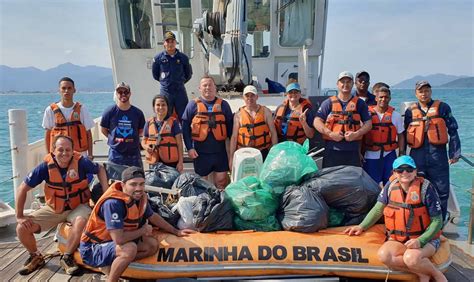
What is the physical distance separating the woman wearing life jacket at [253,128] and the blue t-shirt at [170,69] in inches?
53.9

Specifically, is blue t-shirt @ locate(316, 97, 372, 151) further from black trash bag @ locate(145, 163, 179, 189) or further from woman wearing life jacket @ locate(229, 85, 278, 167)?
black trash bag @ locate(145, 163, 179, 189)

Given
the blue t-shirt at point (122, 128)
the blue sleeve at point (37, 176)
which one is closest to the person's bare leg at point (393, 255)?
the blue t-shirt at point (122, 128)

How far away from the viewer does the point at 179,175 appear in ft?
14.3

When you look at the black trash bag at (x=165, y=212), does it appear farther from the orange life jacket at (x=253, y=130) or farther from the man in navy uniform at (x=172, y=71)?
the man in navy uniform at (x=172, y=71)

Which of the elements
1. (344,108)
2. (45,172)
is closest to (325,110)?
(344,108)

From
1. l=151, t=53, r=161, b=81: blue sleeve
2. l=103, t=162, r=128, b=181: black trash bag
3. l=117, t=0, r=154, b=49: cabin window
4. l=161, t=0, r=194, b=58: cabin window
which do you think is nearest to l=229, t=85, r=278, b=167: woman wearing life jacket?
l=103, t=162, r=128, b=181: black trash bag

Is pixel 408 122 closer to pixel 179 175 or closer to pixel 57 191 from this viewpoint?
pixel 179 175

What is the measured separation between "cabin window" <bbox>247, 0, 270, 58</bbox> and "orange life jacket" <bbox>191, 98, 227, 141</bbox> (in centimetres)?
378

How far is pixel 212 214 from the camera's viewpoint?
3.71m

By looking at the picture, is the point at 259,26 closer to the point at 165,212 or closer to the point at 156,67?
the point at 156,67

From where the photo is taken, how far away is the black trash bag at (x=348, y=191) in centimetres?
376

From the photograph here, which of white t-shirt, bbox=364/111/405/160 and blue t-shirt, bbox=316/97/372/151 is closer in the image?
blue t-shirt, bbox=316/97/372/151

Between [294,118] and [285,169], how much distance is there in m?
0.99

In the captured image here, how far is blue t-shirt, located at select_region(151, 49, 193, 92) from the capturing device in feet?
18.5
